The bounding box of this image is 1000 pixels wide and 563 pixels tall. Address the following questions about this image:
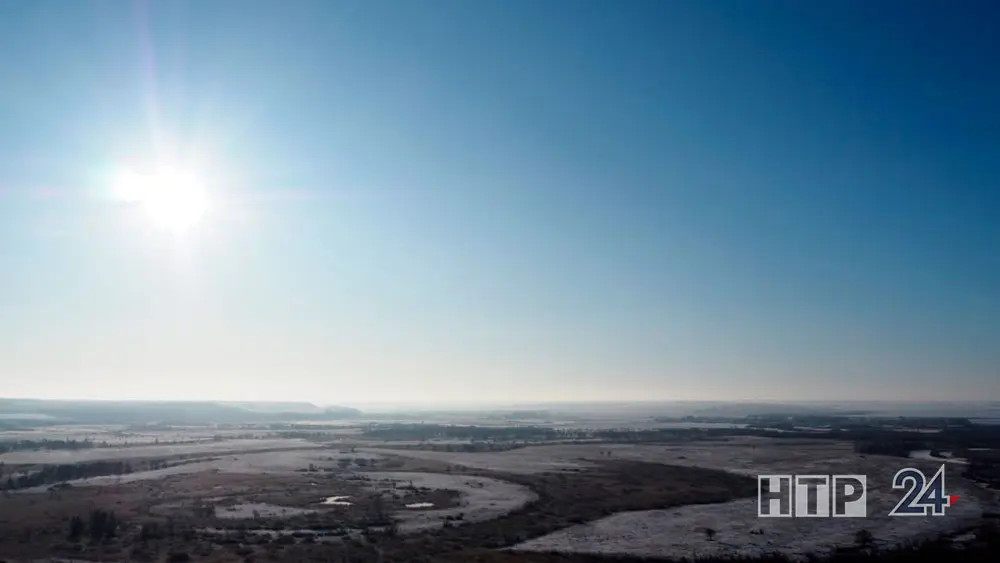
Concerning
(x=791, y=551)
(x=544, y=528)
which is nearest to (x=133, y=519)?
(x=544, y=528)

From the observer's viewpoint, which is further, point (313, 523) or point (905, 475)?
point (905, 475)

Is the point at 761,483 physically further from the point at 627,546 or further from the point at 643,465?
the point at 627,546

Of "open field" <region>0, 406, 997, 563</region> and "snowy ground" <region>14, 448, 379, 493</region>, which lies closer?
"open field" <region>0, 406, 997, 563</region>

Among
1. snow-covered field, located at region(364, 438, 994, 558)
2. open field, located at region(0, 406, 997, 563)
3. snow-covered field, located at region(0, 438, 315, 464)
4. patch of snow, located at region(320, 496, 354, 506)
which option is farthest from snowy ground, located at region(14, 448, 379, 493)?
snow-covered field, located at region(364, 438, 994, 558)

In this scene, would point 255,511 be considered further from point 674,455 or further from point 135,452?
point 674,455

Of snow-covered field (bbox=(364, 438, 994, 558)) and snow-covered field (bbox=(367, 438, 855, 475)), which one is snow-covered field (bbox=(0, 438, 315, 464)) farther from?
snow-covered field (bbox=(364, 438, 994, 558))

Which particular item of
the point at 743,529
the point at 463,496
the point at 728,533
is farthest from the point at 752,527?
the point at 463,496
